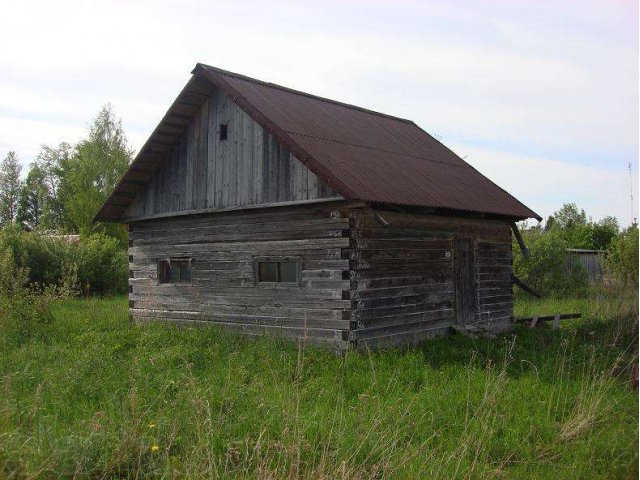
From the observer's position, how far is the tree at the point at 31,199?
193ft

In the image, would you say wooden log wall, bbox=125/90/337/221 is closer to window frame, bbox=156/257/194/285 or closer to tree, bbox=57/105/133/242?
window frame, bbox=156/257/194/285

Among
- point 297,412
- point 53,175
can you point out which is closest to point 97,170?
point 53,175

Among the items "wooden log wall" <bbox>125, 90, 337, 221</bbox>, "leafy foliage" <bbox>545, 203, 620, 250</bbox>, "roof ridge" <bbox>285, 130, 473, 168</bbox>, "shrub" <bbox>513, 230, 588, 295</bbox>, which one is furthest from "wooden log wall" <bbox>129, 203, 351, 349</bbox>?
"shrub" <bbox>513, 230, 588, 295</bbox>

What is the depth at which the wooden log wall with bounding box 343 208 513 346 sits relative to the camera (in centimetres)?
1131

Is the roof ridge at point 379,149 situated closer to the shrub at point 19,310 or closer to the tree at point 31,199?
the shrub at point 19,310

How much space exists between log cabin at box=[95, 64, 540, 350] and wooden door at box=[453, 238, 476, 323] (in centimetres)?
3

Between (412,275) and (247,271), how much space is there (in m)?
3.12

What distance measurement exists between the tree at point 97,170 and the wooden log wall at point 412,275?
3153 centimetres

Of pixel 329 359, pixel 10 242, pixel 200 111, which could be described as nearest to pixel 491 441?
pixel 329 359

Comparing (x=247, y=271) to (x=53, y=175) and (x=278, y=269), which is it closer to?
(x=278, y=269)

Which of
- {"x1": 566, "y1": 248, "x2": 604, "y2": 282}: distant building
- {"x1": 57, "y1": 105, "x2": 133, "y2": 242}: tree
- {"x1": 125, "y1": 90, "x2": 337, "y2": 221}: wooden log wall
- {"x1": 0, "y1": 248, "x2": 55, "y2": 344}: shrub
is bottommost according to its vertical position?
{"x1": 0, "y1": 248, "x2": 55, "y2": 344}: shrub

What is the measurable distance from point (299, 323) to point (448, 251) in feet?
11.7

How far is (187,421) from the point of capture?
6223 mm

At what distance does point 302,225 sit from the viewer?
39.0 ft
